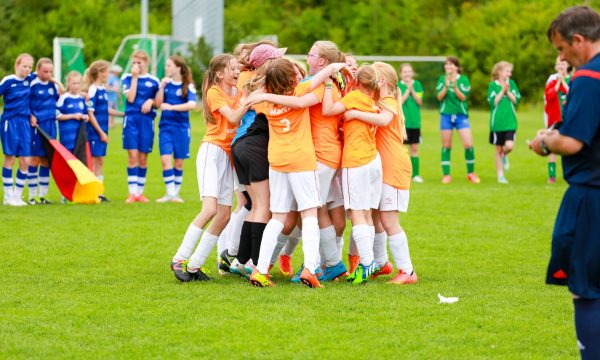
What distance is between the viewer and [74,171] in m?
13.6

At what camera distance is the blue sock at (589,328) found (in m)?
4.67

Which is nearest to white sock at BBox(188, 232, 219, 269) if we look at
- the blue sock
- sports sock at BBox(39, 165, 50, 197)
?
the blue sock

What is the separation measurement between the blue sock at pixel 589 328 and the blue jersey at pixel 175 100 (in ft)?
31.3

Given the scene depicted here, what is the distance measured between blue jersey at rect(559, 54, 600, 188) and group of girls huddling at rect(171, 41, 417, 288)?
9.88ft

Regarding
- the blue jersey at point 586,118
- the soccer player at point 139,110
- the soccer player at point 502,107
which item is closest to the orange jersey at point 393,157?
the blue jersey at point 586,118

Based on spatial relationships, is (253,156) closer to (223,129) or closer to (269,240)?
(223,129)

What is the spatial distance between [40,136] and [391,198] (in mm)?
7503

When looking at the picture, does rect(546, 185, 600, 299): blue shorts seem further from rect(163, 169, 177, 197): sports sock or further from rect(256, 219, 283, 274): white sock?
rect(163, 169, 177, 197): sports sock

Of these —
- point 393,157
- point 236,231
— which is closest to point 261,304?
point 236,231

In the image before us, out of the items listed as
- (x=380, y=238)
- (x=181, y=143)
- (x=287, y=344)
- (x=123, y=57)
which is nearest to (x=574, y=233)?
(x=287, y=344)

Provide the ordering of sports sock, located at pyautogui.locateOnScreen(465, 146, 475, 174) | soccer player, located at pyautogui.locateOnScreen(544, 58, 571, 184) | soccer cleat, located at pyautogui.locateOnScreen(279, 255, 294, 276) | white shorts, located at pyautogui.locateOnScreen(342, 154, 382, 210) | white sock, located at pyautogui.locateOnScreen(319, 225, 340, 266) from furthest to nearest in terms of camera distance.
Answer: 1. sports sock, located at pyautogui.locateOnScreen(465, 146, 475, 174)
2. soccer cleat, located at pyautogui.locateOnScreen(279, 255, 294, 276)
3. white sock, located at pyautogui.locateOnScreen(319, 225, 340, 266)
4. white shorts, located at pyautogui.locateOnScreen(342, 154, 382, 210)
5. soccer player, located at pyautogui.locateOnScreen(544, 58, 571, 184)

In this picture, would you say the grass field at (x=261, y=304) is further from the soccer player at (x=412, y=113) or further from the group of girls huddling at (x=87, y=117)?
the soccer player at (x=412, y=113)

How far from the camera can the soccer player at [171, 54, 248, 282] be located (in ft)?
25.9

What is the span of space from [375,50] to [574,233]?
52356mm
